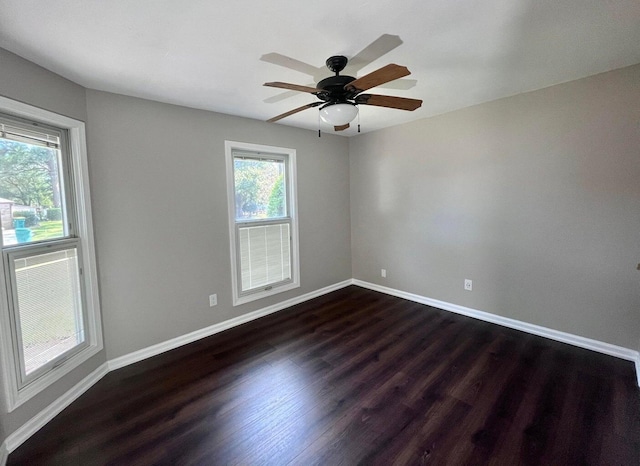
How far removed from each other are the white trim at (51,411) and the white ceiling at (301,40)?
229cm

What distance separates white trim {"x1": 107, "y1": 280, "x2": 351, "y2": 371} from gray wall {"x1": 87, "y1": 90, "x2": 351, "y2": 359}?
55mm

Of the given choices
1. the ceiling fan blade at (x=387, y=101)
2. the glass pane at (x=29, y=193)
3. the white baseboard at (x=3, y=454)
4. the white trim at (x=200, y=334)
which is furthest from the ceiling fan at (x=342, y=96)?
the white baseboard at (x=3, y=454)

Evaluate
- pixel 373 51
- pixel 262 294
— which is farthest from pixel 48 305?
pixel 373 51

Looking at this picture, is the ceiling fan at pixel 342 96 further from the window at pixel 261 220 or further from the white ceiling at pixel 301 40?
the window at pixel 261 220

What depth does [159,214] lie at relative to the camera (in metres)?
2.62

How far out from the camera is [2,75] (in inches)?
64.0

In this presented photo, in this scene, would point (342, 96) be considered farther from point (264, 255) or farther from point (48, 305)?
point (48, 305)

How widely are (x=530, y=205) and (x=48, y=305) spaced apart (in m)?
4.18

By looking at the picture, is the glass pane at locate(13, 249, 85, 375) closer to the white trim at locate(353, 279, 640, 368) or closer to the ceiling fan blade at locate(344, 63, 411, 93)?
the ceiling fan blade at locate(344, 63, 411, 93)

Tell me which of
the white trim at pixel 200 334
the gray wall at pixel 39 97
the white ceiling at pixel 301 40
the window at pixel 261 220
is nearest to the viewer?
the white ceiling at pixel 301 40

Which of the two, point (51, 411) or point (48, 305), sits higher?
point (48, 305)

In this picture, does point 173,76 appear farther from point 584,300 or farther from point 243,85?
point 584,300

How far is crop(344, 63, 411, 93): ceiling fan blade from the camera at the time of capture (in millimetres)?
1478

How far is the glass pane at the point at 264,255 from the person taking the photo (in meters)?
3.34
